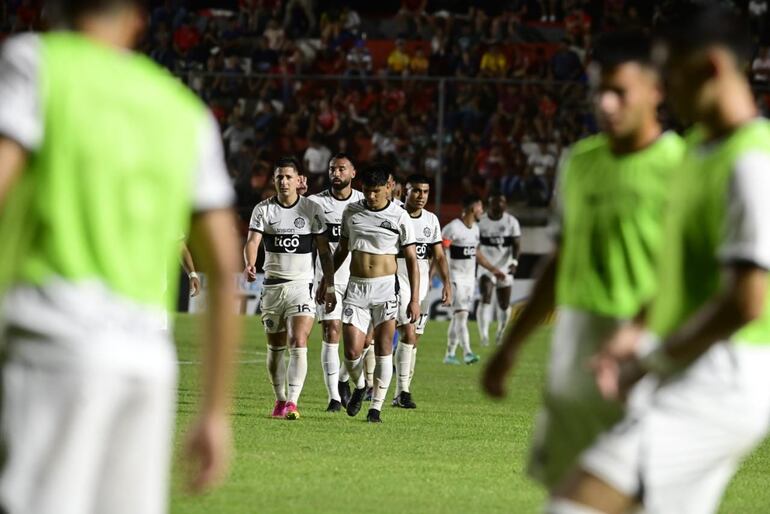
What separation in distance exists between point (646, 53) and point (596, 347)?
0.97 m

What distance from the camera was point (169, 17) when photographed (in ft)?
113

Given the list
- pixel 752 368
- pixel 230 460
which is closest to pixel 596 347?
pixel 752 368

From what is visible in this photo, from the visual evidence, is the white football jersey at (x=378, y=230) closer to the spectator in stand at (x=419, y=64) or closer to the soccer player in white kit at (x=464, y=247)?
the soccer player in white kit at (x=464, y=247)

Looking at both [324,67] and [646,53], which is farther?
[324,67]

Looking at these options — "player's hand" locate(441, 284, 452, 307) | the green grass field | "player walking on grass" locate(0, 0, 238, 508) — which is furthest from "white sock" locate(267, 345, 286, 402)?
"player walking on grass" locate(0, 0, 238, 508)

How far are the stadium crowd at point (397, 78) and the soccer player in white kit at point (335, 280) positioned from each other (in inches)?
427

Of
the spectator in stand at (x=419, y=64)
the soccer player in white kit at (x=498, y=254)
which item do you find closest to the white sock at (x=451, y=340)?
the soccer player in white kit at (x=498, y=254)

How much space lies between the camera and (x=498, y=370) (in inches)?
215

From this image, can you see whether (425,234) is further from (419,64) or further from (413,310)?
(419,64)

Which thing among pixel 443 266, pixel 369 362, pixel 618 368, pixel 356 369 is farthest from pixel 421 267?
pixel 618 368

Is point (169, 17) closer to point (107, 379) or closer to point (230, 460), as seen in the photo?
point (230, 460)

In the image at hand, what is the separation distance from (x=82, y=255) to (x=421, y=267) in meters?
14.2

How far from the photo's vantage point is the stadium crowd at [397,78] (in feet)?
96.3

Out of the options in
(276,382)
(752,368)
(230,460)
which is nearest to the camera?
(752,368)
